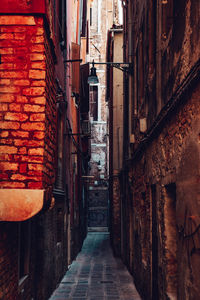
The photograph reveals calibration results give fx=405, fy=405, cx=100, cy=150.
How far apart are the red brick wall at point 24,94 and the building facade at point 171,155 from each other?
4.88 ft

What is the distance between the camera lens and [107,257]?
15797 mm

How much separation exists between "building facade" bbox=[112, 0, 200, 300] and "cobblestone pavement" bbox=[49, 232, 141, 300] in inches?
32.4

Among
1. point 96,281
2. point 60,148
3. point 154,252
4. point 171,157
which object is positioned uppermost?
point 60,148

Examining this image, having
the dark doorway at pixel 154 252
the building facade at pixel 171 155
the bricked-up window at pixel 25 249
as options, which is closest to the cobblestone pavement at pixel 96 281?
the building facade at pixel 171 155

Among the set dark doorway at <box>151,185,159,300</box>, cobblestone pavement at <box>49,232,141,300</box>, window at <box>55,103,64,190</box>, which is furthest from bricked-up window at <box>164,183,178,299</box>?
window at <box>55,103,64,190</box>

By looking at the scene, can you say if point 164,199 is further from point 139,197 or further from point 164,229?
point 139,197

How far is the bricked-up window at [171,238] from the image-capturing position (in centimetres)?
543

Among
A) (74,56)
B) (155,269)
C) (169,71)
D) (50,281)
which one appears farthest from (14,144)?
(74,56)

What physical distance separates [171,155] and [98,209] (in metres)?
28.6

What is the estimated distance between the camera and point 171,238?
18.2ft

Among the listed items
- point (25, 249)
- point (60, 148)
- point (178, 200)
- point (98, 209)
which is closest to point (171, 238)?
point (178, 200)

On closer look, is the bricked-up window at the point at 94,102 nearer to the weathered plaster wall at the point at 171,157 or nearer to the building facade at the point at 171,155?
the building facade at the point at 171,155

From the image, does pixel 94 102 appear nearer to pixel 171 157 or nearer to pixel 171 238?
pixel 171 238

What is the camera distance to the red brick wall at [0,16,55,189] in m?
4.08
